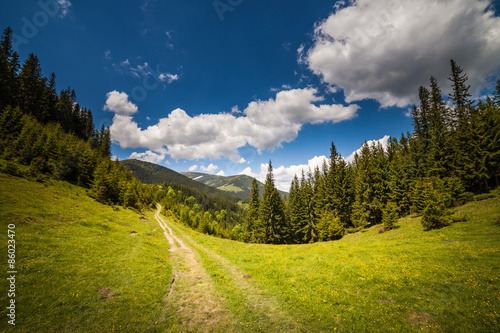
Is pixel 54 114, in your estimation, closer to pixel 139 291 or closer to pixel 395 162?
pixel 139 291

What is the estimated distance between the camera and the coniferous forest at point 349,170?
1214 inches

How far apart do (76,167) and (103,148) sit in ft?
141

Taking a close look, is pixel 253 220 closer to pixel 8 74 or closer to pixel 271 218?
pixel 271 218

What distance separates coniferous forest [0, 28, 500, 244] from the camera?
30.8 meters

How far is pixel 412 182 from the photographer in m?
39.8

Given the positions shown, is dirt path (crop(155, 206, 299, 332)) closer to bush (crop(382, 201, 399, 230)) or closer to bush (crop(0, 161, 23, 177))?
bush (crop(382, 201, 399, 230))

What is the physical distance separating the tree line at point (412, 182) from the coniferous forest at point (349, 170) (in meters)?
0.20

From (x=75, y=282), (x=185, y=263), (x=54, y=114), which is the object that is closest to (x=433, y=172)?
(x=185, y=263)

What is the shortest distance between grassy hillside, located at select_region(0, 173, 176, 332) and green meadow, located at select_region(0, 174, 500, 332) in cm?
6

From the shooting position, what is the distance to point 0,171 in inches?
1219

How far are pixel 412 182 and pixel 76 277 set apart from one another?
5833cm

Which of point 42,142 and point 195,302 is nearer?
point 195,302

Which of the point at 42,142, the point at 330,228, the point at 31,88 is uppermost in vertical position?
the point at 31,88

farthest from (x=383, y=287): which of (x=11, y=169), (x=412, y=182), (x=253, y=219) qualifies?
(x=11, y=169)
